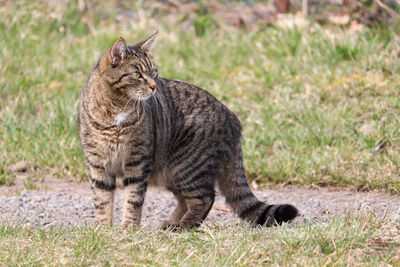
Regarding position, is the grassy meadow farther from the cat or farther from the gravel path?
the cat

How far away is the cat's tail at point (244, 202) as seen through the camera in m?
4.12

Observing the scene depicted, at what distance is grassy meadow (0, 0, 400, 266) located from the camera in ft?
10.5

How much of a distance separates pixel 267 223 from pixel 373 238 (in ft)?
3.26

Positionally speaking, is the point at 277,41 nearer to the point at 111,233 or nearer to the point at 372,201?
the point at 372,201

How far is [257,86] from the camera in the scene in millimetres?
7051

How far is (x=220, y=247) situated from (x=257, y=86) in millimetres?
3992

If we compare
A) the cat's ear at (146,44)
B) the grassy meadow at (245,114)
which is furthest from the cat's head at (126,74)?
the grassy meadow at (245,114)

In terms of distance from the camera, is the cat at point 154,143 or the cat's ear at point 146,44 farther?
the cat's ear at point 146,44

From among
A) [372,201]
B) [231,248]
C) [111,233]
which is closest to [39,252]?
[111,233]

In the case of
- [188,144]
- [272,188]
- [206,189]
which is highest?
[188,144]

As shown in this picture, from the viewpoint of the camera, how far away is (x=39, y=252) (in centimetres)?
318

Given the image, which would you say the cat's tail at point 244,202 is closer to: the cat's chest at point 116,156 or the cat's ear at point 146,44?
the cat's chest at point 116,156

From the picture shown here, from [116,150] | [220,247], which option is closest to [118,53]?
[116,150]

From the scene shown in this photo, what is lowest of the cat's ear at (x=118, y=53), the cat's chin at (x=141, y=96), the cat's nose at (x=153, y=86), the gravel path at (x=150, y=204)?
the gravel path at (x=150, y=204)
